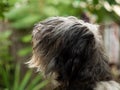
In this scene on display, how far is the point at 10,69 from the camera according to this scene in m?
9.93

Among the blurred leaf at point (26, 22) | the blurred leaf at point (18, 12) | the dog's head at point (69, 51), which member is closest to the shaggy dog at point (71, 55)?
the dog's head at point (69, 51)

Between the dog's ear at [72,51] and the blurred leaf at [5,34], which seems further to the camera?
the blurred leaf at [5,34]

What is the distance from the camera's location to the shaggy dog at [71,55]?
333 centimetres

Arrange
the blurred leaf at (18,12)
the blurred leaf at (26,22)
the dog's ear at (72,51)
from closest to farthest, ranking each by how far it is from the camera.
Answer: the dog's ear at (72,51) → the blurred leaf at (26,22) → the blurred leaf at (18,12)

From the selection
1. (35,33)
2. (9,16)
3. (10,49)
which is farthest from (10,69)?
(35,33)

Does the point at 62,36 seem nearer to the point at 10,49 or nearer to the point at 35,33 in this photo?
the point at 35,33

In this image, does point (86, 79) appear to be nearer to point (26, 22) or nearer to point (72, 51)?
point (72, 51)

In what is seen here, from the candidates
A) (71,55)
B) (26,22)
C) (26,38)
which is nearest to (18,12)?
(26,22)

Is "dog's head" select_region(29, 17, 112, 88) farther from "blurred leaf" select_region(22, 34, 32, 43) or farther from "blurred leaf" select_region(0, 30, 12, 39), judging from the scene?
"blurred leaf" select_region(0, 30, 12, 39)

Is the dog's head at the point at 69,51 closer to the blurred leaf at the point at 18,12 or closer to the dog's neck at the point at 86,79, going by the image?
the dog's neck at the point at 86,79

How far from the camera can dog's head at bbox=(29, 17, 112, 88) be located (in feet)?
10.9

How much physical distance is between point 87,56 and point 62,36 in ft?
0.73

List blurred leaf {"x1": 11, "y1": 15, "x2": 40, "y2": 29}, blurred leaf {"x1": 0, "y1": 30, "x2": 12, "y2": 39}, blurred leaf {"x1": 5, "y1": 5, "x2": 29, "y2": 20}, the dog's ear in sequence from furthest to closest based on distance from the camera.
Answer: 1. blurred leaf {"x1": 0, "y1": 30, "x2": 12, "y2": 39}
2. blurred leaf {"x1": 5, "y1": 5, "x2": 29, "y2": 20}
3. blurred leaf {"x1": 11, "y1": 15, "x2": 40, "y2": 29}
4. the dog's ear

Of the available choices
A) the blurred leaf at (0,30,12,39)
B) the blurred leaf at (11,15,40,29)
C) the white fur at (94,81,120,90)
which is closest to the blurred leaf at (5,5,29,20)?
the blurred leaf at (11,15,40,29)
